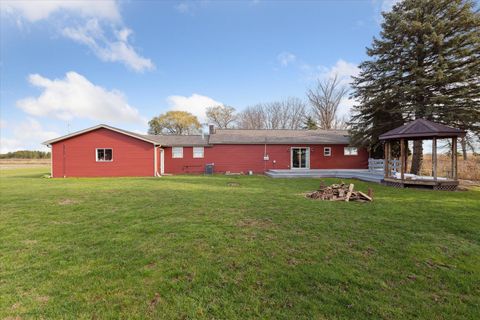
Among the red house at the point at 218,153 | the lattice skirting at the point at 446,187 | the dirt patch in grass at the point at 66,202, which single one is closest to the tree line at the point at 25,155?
the red house at the point at 218,153

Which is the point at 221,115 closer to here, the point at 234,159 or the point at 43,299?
the point at 234,159

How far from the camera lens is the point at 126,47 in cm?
1744

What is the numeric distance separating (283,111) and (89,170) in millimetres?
30600

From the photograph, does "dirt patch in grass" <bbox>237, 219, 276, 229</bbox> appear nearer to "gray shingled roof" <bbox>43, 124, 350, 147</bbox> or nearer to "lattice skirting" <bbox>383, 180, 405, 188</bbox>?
"lattice skirting" <bbox>383, 180, 405, 188</bbox>

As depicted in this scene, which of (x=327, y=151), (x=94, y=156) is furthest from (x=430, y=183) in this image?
(x=94, y=156)

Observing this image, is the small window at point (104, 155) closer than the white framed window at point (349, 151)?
Yes

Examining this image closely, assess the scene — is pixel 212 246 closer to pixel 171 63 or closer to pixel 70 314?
pixel 70 314

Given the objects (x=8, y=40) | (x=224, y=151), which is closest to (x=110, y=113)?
(x=8, y=40)

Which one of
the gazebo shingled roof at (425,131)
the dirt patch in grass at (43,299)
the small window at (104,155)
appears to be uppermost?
the gazebo shingled roof at (425,131)

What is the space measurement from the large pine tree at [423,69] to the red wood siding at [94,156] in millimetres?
15418

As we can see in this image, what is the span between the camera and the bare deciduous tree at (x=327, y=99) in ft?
108

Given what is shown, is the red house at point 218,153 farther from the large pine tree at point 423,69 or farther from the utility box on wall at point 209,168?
the large pine tree at point 423,69

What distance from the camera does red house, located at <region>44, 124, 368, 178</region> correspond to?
661 inches

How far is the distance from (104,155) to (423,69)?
20.8m
